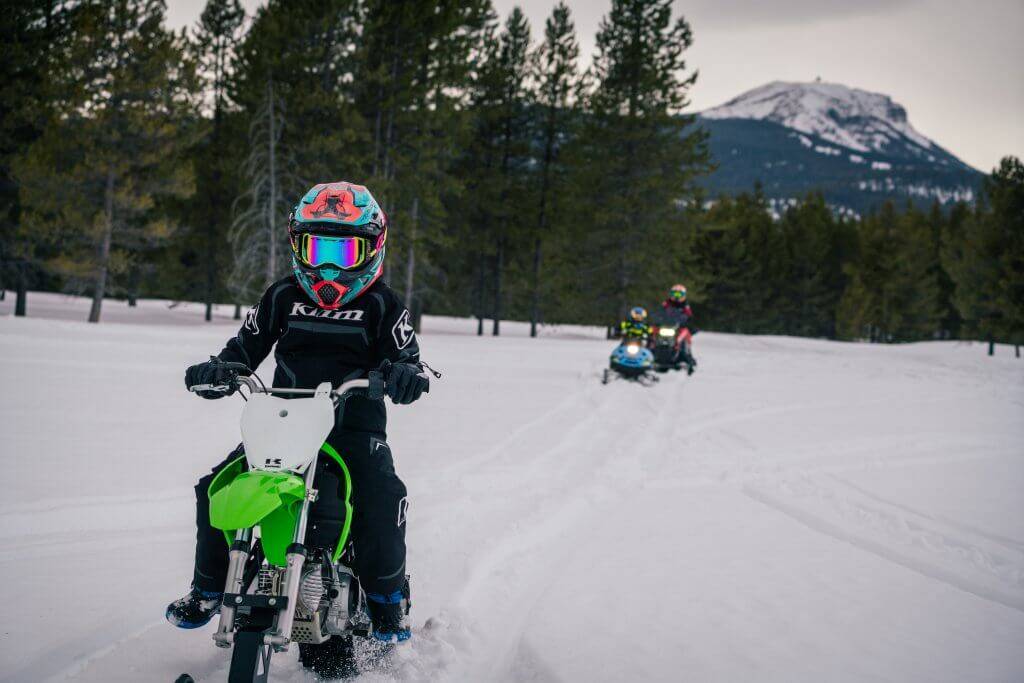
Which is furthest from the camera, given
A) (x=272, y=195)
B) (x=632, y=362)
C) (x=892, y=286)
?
(x=892, y=286)

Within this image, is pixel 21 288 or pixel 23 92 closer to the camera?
pixel 23 92

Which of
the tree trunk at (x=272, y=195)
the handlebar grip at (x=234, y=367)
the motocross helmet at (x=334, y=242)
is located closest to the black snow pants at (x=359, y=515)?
the handlebar grip at (x=234, y=367)

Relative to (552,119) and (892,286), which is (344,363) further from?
(892,286)

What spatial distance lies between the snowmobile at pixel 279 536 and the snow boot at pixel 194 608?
0.36 meters

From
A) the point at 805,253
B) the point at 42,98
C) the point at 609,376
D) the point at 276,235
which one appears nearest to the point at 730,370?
the point at 609,376

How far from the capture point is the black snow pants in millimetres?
2883

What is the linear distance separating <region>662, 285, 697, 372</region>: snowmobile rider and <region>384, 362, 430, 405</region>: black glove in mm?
16356

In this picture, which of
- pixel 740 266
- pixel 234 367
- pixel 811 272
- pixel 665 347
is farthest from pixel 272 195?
pixel 811 272

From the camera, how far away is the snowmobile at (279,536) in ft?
8.10

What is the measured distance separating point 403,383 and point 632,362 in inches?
526

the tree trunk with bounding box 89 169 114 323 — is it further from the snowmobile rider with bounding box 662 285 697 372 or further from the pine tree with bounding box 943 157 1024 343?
the pine tree with bounding box 943 157 1024 343

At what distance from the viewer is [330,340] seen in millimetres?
3434

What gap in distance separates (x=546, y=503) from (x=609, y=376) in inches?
431

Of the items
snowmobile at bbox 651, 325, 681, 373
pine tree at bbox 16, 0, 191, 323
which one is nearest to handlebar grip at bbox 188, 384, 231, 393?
snowmobile at bbox 651, 325, 681, 373
